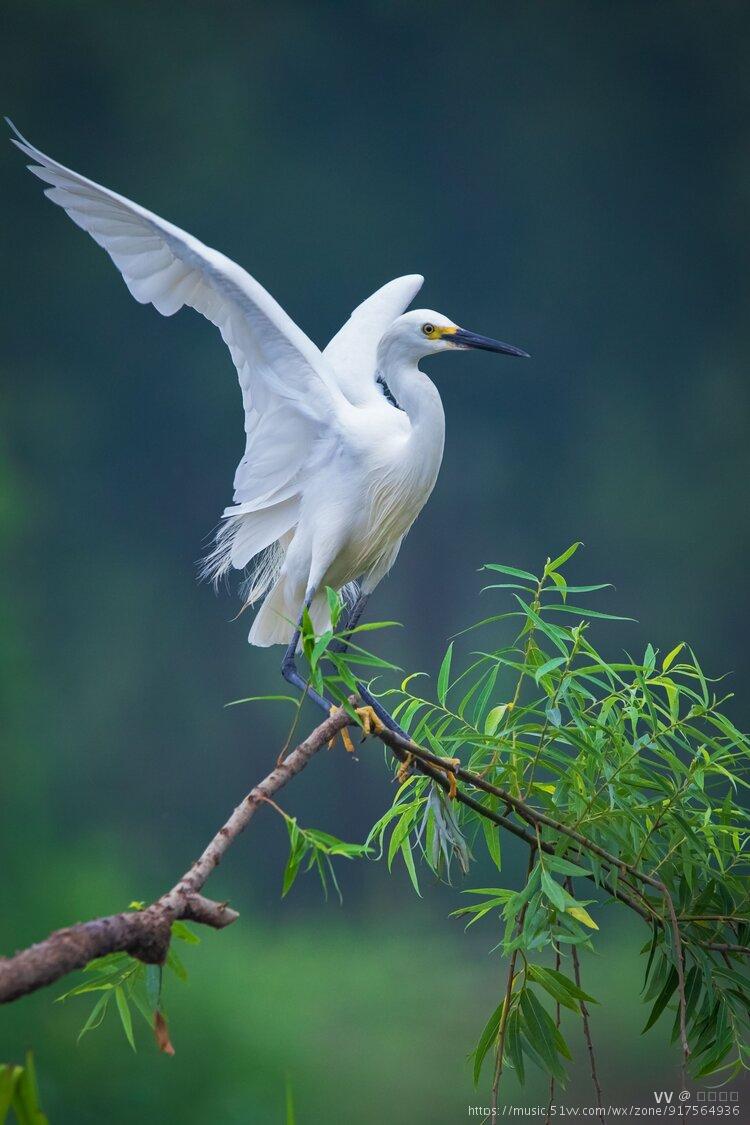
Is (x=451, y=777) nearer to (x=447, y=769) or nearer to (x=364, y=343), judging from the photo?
(x=447, y=769)

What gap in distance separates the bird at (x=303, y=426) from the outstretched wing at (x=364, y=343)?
9 cm

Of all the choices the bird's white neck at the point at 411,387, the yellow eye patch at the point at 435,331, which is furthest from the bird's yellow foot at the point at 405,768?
the yellow eye patch at the point at 435,331

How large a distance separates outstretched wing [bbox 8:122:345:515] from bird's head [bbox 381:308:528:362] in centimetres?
10

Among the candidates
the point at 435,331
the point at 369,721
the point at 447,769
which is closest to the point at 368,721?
the point at 369,721

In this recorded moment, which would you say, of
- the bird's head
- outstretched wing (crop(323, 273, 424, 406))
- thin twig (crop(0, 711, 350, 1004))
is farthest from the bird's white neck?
thin twig (crop(0, 711, 350, 1004))

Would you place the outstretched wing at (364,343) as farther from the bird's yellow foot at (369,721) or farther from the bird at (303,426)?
the bird's yellow foot at (369,721)

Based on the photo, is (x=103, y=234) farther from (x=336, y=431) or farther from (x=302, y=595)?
(x=302, y=595)

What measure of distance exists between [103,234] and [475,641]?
1406 millimetres

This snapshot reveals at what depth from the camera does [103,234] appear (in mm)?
1407

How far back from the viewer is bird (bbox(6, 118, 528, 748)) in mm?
1409

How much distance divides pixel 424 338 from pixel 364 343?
0.27 meters

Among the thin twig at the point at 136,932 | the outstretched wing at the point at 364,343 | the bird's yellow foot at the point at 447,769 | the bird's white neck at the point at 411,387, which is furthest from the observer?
the outstretched wing at the point at 364,343

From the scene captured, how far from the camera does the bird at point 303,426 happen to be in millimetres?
1409

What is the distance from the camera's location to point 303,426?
1517 mm
